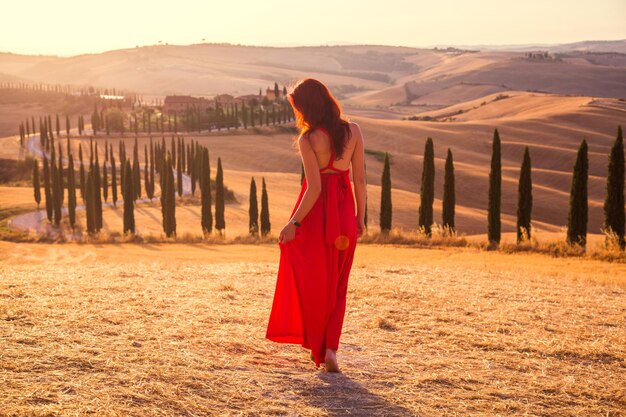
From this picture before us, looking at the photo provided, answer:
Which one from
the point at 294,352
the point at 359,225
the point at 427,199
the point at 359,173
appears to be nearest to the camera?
the point at 359,173

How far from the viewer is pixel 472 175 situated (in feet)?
272

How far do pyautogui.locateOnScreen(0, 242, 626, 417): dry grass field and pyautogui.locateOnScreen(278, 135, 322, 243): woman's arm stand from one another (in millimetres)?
1517

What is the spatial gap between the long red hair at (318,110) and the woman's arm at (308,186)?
19 cm

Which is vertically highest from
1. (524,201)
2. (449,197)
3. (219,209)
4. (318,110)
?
(318,110)

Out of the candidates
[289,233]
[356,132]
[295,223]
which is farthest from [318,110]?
[289,233]

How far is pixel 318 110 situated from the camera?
7.61 m

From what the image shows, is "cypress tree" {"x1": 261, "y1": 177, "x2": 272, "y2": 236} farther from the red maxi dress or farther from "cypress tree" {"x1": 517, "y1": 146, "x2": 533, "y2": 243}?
the red maxi dress

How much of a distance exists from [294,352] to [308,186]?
2.18 meters

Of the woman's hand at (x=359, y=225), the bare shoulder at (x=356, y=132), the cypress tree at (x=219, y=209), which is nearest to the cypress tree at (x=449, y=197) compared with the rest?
the cypress tree at (x=219, y=209)

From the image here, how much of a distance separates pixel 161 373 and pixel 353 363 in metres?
2.18

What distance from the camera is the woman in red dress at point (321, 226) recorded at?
763cm

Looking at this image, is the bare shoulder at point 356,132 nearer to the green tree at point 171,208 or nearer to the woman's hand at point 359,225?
the woman's hand at point 359,225

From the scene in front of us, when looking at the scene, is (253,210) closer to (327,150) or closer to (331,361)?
(327,150)

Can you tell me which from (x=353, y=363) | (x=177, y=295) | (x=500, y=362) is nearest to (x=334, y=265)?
(x=353, y=363)
